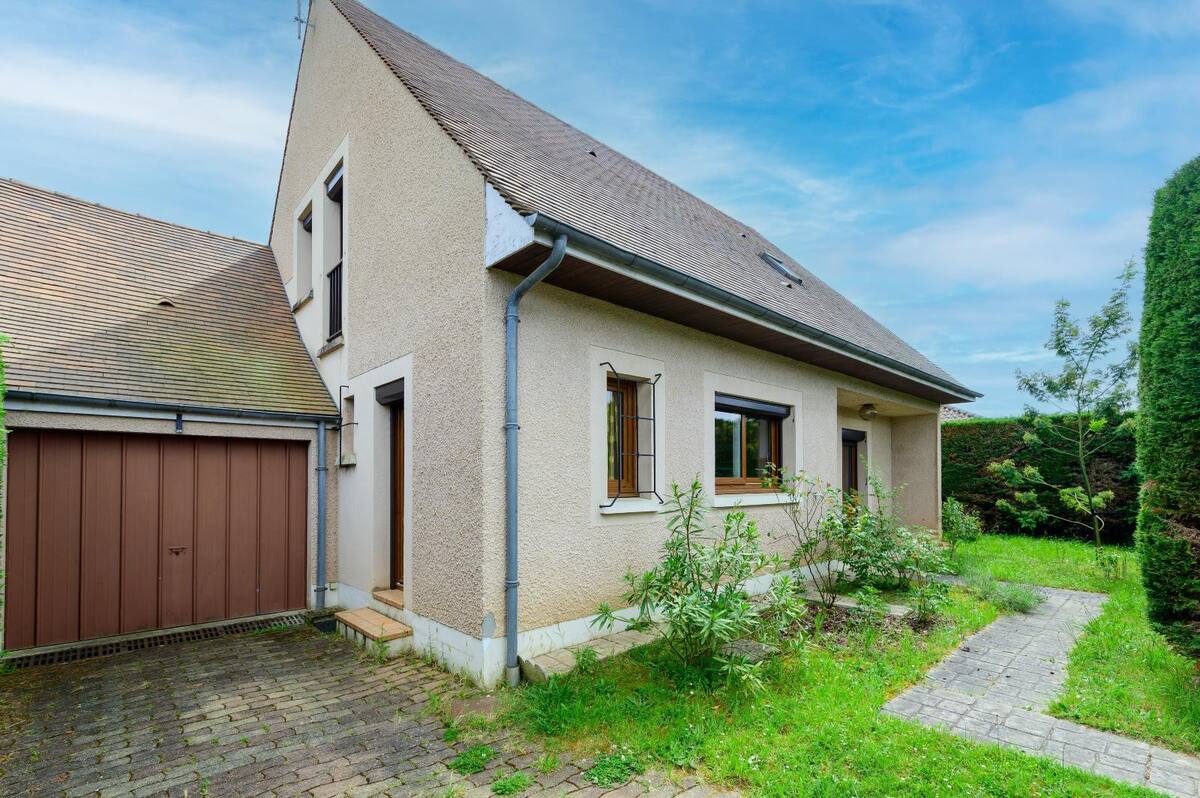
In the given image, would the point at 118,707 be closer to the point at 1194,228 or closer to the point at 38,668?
the point at 38,668

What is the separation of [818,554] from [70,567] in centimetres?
918

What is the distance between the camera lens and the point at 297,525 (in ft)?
25.0

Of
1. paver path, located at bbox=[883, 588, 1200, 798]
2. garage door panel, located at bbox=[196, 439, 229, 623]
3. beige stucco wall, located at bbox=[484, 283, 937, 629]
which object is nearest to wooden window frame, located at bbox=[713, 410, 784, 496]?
beige stucco wall, located at bbox=[484, 283, 937, 629]

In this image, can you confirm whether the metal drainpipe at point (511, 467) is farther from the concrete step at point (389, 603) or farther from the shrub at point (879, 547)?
the shrub at point (879, 547)

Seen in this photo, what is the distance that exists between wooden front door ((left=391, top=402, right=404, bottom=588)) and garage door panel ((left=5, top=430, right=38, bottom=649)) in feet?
11.4

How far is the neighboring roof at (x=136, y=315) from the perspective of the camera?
21.0ft

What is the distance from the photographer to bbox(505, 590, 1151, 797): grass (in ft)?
10.1

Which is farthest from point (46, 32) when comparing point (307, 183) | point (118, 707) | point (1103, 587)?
point (1103, 587)

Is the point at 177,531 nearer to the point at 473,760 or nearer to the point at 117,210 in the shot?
the point at 473,760

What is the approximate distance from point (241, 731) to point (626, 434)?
13.0ft

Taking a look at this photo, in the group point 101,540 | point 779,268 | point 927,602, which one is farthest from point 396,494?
point 779,268

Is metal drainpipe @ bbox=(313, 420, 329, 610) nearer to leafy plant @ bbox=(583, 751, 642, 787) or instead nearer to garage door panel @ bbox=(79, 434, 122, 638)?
garage door panel @ bbox=(79, 434, 122, 638)

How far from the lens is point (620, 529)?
5.59 metres

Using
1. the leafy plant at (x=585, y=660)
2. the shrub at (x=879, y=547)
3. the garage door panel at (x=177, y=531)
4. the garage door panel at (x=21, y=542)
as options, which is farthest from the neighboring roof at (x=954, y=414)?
the garage door panel at (x=21, y=542)
